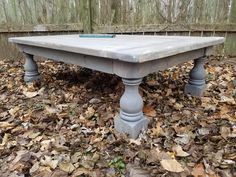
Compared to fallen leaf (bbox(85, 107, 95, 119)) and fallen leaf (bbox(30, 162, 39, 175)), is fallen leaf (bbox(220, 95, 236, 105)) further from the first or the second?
fallen leaf (bbox(30, 162, 39, 175))

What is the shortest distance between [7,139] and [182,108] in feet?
4.67

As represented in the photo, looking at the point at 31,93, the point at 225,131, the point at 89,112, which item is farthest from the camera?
the point at 31,93

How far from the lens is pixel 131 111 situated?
169 cm

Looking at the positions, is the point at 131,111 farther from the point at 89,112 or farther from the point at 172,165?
the point at 89,112

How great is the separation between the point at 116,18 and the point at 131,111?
241cm

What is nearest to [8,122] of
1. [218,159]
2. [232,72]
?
[218,159]

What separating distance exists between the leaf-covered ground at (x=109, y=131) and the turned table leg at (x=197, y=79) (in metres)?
0.08

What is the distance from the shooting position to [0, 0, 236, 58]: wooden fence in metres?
3.54

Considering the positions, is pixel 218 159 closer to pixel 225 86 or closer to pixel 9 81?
pixel 225 86

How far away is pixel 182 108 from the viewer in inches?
85.7

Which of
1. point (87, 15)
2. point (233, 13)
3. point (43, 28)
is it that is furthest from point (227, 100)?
point (43, 28)

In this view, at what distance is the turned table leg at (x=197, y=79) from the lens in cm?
232

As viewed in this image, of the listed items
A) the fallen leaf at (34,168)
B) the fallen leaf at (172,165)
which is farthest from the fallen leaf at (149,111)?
the fallen leaf at (34,168)

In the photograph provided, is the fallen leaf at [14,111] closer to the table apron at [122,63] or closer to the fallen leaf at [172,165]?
the table apron at [122,63]
